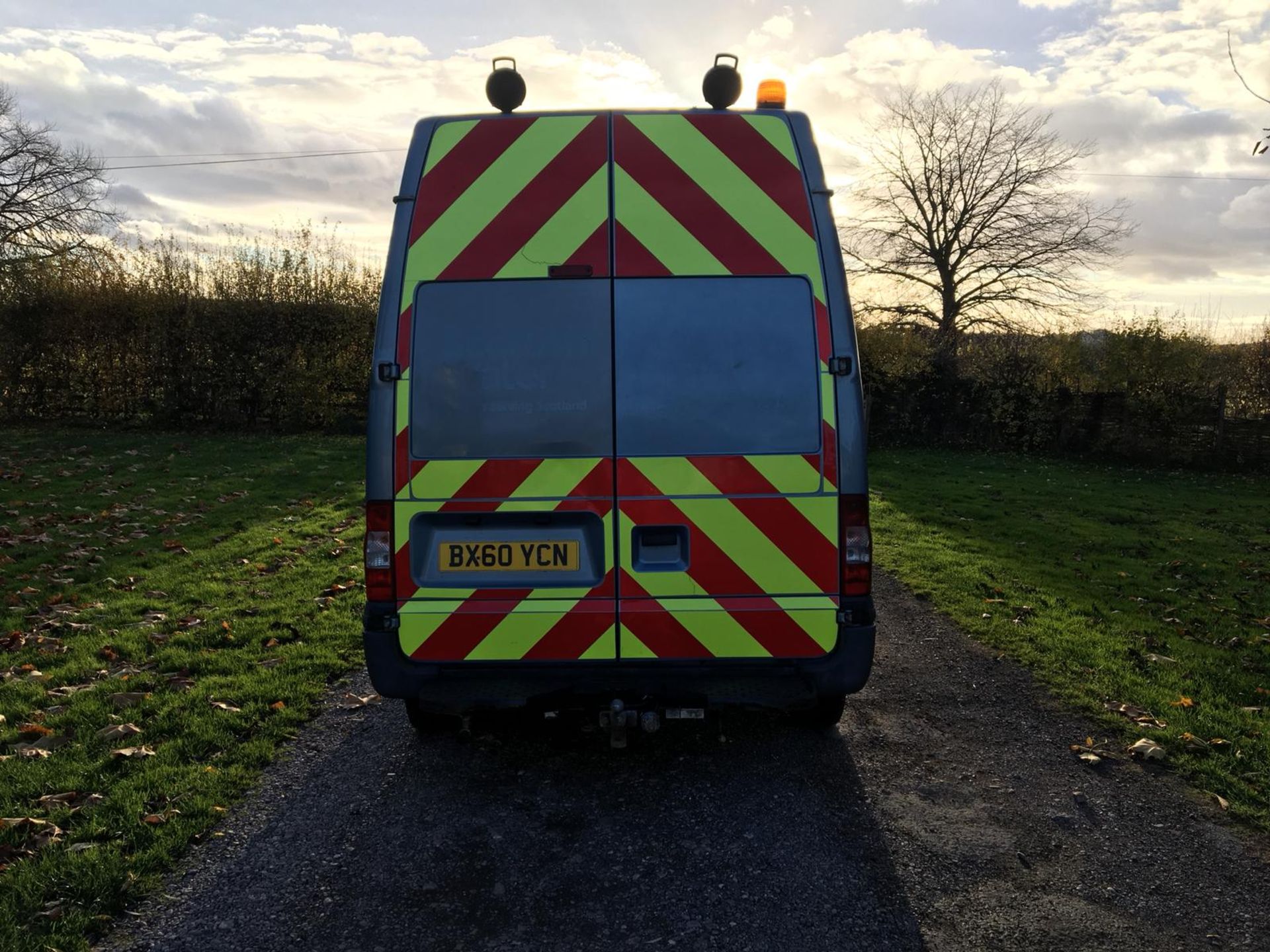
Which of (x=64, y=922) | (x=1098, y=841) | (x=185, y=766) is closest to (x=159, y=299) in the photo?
(x=185, y=766)

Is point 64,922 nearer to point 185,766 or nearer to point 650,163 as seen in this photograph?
point 185,766

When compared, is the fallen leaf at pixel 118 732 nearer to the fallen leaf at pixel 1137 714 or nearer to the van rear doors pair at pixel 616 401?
the van rear doors pair at pixel 616 401

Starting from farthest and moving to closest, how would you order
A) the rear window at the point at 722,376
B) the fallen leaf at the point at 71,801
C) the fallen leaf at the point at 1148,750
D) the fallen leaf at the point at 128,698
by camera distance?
the fallen leaf at the point at 128,698 < the fallen leaf at the point at 1148,750 < the fallen leaf at the point at 71,801 < the rear window at the point at 722,376

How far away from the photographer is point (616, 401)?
130 inches

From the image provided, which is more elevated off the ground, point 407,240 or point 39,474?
point 407,240

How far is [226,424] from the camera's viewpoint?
1731 cm

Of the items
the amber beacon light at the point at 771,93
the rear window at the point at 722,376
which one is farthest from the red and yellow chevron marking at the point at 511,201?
the amber beacon light at the point at 771,93

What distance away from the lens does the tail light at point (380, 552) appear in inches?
132

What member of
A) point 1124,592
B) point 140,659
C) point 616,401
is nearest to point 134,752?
point 140,659

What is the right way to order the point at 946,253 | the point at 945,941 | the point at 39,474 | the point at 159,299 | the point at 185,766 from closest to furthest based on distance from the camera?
the point at 945,941 < the point at 185,766 < the point at 39,474 < the point at 159,299 < the point at 946,253

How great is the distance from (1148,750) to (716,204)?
3.31 meters

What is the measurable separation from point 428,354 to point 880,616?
459 centimetres

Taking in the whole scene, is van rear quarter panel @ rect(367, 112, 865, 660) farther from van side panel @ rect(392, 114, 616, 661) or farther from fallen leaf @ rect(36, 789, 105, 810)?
fallen leaf @ rect(36, 789, 105, 810)

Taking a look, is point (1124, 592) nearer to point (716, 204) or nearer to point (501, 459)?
point (716, 204)
